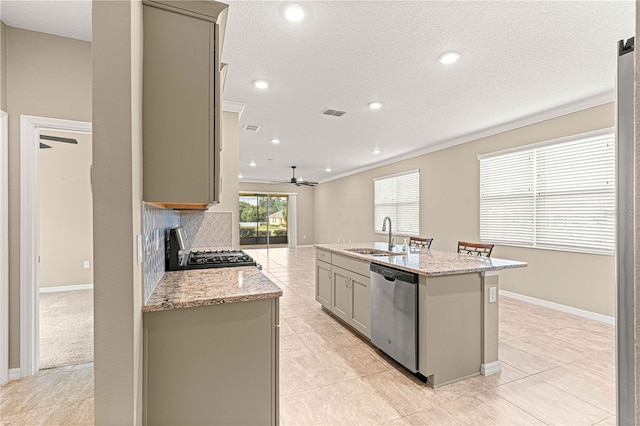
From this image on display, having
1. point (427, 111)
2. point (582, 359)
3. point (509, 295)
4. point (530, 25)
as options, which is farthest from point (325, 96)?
point (509, 295)

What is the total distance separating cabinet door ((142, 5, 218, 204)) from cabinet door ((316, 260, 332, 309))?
259cm

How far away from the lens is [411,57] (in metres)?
2.73

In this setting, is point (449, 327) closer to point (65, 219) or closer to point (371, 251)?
point (371, 251)

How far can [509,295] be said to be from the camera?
481 cm

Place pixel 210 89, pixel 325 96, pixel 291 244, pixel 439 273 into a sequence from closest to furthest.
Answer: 1. pixel 210 89
2. pixel 439 273
3. pixel 325 96
4. pixel 291 244

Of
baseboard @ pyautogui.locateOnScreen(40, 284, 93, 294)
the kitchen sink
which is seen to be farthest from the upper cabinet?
baseboard @ pyautogui.locateOnScreen(40, 284, 93, 294)

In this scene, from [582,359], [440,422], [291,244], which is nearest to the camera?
[440,422]

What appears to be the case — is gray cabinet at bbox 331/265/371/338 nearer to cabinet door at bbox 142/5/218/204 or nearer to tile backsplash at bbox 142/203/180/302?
tile backsplash at bbox 142/203/180/302

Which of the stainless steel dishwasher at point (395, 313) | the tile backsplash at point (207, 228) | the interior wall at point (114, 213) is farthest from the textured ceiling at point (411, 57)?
the stainless steel dishwasher at point (395, 313)

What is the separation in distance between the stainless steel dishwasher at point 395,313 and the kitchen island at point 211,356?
Result: 119 centimetres

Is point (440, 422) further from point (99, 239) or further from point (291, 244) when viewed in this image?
point (291, 244)

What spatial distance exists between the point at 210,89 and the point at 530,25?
239 cm

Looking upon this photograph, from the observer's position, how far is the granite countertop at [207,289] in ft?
4.86

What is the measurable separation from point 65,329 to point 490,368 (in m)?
4.43
